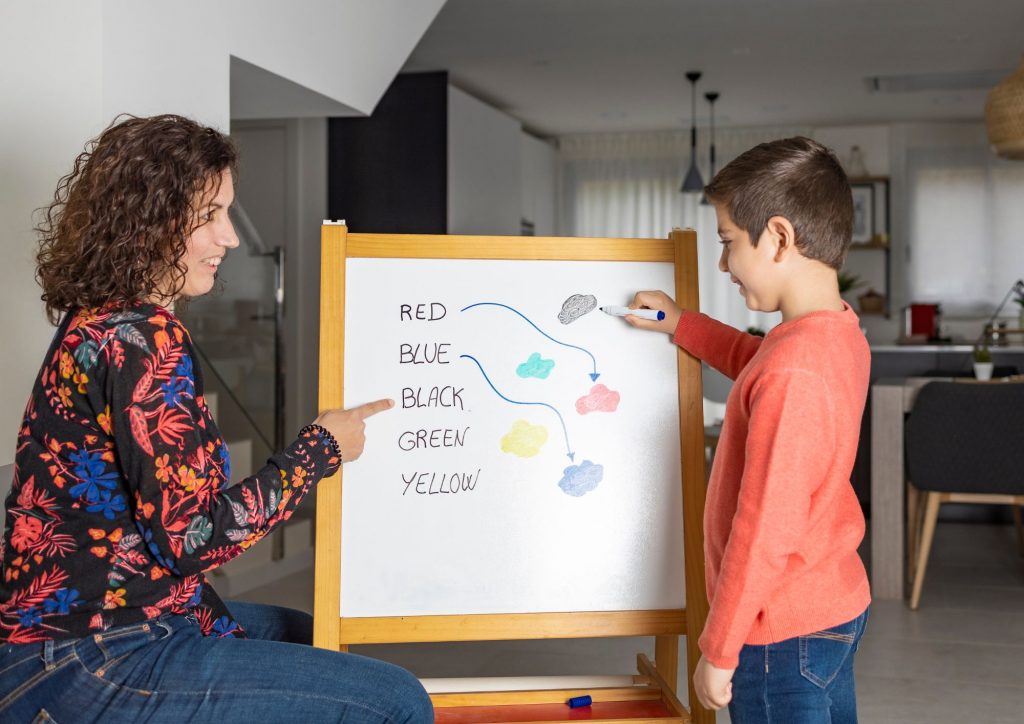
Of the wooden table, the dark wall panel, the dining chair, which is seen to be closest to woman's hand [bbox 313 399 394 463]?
the dining chair

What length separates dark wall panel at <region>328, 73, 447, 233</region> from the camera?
5480mm

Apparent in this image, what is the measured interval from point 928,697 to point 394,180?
12.3 feet

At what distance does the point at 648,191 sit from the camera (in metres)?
8.53

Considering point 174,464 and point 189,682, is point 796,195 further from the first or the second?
point 189,682

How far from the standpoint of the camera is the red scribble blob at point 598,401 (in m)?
1.75

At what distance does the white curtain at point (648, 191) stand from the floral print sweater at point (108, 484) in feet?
23.6

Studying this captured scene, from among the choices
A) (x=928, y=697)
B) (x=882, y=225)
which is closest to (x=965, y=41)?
(x=882, y=225)

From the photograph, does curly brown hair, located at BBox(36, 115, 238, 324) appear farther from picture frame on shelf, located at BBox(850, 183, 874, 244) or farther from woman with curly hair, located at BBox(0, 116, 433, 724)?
picture frame on shelf, located at BBox(850, 183, 874, 244)

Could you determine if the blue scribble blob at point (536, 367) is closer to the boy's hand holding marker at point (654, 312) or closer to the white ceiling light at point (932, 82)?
the boy's hand holding marker at point (654, 312)

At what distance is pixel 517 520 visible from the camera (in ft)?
5.66

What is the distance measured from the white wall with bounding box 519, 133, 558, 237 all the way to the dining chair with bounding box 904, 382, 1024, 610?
183 inches

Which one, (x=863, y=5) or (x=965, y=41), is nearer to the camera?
(x=863, y=5)

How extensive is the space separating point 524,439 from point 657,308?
12.6 inches

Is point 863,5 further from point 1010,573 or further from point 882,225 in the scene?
point 882,225
